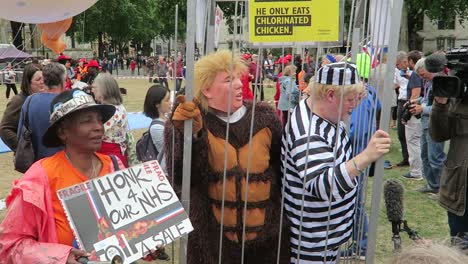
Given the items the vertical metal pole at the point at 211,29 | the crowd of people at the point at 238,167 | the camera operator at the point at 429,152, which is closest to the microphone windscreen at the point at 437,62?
the crowd of people at the point at 238,167

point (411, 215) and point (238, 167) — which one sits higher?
point (238, 167)

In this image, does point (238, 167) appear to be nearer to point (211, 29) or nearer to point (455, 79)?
point (211, 29)

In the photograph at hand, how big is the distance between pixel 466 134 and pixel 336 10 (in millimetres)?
1771

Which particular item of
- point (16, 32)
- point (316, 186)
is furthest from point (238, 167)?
point (16, 32)

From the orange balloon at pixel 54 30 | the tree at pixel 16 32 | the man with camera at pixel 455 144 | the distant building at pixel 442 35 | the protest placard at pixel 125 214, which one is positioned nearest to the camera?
the protest placard at pixel 125 214

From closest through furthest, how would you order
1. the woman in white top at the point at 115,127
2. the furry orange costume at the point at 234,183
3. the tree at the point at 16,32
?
the furry orange costume at the point at 234,183 → the woman in white top at the point at 115,127 → the tree at the point at 16,32

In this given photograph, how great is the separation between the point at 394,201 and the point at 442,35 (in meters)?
49.7

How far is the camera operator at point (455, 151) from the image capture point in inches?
118

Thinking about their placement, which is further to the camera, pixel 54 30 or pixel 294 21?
pixel 54 30

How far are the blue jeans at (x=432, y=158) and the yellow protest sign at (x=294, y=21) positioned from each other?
410cm

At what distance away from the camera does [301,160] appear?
2006 mm

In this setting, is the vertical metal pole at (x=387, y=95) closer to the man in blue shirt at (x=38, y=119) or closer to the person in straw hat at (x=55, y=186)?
the person in straw hat at (x=55, y=186)

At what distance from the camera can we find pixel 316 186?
1939 mm

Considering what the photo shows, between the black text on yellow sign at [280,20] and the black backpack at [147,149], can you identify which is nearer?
the black text on yellow sign at [280,20]
